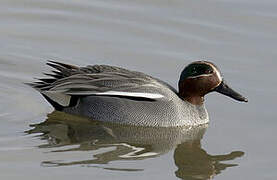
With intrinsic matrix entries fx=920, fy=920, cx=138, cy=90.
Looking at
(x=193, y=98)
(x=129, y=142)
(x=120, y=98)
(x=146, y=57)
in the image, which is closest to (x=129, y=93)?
(x=120, y=98)

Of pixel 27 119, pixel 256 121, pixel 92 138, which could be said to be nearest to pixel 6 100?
pixel 27 119

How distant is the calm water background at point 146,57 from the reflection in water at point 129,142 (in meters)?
0.10

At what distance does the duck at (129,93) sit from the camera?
35.9 ft

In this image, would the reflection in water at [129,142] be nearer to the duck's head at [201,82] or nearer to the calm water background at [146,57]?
the calm water background at [146,57]

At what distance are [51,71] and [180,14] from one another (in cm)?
312

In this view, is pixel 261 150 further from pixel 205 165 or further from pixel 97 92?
pixel 97 92

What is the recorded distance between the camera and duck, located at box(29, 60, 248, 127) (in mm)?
10930

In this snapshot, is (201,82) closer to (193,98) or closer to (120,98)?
(193,98)

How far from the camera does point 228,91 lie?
11086 mm

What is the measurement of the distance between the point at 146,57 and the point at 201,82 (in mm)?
1605

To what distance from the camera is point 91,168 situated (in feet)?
30.9

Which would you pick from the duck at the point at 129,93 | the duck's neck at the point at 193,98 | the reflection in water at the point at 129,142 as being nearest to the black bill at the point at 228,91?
the duck at the point at 129,93

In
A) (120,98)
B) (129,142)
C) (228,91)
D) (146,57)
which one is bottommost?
(129,142)

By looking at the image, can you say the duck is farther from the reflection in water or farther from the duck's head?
the reflection in water
